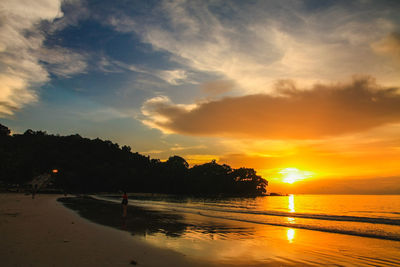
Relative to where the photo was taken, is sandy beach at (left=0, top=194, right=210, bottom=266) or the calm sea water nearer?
sandy beach at (left=0, top=194, right=210, bottom=266)

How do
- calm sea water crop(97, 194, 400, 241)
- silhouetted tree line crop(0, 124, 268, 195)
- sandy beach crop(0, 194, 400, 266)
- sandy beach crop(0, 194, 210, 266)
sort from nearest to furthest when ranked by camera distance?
1. sandy beach crop(0, 194, 210, 266)
2. sandy beach crop(0, 194, 400, 266)
3. calm sea water crop(97, 194, 400, 241)
4. silhouetted tree line crop(0, 124, 268, 195)

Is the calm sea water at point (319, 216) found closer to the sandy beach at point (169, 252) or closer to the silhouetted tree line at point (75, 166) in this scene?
the sandy beach at point (169, 252)

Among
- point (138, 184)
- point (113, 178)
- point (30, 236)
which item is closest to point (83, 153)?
point (113, 178)

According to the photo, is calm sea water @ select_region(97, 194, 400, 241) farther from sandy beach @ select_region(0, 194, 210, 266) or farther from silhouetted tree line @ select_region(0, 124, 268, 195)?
silhouetted tree line @ select_region(0, 124, 268, 195)

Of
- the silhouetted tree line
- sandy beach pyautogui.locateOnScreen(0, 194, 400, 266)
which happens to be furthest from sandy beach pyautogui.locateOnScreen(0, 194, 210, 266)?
→ the silhouetted tree line

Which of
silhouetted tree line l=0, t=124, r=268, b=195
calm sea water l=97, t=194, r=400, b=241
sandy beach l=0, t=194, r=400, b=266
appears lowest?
calm sea water l=97, t=194, r=400, b=241

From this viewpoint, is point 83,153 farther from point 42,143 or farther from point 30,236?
point 30,236

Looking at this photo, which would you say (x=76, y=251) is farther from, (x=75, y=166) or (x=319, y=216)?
(x=75, y=166)

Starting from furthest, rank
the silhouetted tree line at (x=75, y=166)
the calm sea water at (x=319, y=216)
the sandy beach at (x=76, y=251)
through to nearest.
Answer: the silhouetted tree line at (x=75, y=166) → the calm sea water at (x=319, y=216) → the sandy beach at (x=76, y=251)

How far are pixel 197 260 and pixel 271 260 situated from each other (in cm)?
321

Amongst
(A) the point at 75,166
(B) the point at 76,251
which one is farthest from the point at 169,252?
(A) the point at 75,166

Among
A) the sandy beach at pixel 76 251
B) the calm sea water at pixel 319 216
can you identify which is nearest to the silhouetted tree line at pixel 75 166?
the calm sea water at pixel 319 216

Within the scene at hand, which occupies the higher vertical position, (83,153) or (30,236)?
(83,153)

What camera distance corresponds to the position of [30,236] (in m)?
12.5
